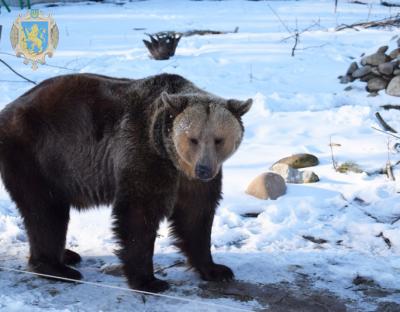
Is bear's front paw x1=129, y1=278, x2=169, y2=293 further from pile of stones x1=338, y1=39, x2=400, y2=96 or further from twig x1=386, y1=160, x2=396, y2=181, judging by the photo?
pile of stones x1=338, y1=39, x2=400, y2=96

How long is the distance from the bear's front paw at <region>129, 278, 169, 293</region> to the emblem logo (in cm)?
913

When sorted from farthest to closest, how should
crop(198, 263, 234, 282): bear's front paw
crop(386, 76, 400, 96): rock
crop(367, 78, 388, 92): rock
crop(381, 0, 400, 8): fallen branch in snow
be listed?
crop(381, 0, 400, 8): fallen branch in snow → crop(367, 78, 388, 92): rock → crop(386, 76, 400, 96): rock → crop(198, 263, 234, 282): bear's front paw

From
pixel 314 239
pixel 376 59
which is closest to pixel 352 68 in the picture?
pixel 376 59

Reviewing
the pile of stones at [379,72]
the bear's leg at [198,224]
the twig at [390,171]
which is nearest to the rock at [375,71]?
the pile of stones at [379,72]

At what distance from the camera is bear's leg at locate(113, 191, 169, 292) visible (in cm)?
450

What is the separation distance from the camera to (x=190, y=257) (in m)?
5.04

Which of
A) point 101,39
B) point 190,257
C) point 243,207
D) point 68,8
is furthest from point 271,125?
point 68,8

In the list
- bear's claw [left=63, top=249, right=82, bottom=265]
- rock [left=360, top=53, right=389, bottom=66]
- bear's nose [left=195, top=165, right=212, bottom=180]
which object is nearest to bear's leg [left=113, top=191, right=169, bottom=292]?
bear's nose [left=195, top=165, right=212, bottom=180]

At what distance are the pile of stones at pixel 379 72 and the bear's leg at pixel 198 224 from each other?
7369 mm

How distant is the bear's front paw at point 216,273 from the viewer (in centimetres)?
490

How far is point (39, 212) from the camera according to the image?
482cm

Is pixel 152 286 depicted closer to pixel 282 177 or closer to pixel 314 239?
pixel 314 239

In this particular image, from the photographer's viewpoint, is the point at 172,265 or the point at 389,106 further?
the point at 389,106

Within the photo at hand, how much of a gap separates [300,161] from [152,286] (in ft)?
11.7
